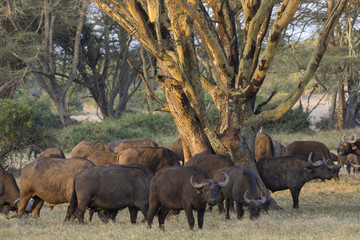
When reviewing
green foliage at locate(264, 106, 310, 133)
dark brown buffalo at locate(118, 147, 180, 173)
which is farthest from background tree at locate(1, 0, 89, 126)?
dark brown buffalo at locate(118, 147, 180, 173)

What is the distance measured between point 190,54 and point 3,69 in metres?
20.9

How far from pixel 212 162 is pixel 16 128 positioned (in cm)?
922

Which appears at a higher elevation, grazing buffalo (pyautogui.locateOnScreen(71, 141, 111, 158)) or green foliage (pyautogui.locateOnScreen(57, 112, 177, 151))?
grazing buffalo (pyautogui.locateOnScreen(71, 141, 111, 158))

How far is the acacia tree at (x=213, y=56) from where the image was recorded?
41.0ft

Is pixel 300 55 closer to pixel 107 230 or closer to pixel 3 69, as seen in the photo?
pixel 3 69

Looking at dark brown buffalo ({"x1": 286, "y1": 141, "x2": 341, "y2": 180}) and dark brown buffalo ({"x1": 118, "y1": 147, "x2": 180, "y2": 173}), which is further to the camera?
dark brown buffalo ({"x1": 286, "y1": 141, "x2": 341, "y2": 180})

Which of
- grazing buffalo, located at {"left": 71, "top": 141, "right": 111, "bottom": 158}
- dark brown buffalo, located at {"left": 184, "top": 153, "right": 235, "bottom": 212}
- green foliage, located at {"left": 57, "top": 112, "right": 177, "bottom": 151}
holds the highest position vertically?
dark brown buffalo, located at {"left": 184, "top": 153, "right": 235, "bottom": 212}

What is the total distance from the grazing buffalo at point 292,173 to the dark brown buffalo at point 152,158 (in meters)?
2.17

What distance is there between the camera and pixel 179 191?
9.07 m

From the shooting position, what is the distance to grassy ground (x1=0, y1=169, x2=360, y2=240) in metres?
8.48

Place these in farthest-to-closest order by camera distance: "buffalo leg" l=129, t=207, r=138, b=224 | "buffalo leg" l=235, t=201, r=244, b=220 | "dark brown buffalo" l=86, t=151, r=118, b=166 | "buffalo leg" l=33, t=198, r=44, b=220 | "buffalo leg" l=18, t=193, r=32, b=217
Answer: "dark brown buffalo" l=86, t=151, r=118, b=166, "buffalo leg" l=33, t=198, r=44, b=220, "buffalo leg" l=18, t=193, r=32, b=217, "buffalo leg" l=235, t=201, r=244, b=220, "buffalo leg" l=129, t=207, r=138, b=224

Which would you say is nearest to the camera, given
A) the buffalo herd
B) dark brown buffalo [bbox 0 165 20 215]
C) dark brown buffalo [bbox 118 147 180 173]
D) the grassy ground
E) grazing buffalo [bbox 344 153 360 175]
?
the grassy ground

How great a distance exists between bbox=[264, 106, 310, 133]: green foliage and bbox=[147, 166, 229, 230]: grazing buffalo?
27.4 m

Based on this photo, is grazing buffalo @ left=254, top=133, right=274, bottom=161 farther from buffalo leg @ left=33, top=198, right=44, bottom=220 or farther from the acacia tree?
buffalo leg @ left=33, top=198, right=44, bottom=220
